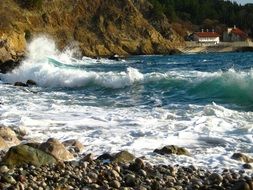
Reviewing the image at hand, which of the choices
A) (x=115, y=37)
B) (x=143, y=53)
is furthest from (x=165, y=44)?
(x=115, y=37)

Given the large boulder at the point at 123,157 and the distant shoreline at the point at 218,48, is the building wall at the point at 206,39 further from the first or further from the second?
the large boulder at the point at 123,157

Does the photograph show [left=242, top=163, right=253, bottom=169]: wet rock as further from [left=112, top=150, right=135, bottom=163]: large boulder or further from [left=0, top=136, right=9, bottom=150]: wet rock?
[left=0, top=136, right=9, bottom=150]: wet rock

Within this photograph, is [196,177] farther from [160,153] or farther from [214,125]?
[214,125]

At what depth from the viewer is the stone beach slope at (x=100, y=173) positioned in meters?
7.47

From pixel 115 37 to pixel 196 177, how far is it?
2946 inches

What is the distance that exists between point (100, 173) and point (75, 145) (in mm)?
2206

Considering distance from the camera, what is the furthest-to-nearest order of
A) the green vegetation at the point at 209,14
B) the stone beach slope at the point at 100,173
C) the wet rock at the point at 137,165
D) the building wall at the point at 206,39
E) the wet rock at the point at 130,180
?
the green vegetation at the point at 209,14 → the building wall at the point at 206,39 → the wet rock at the point at 137,165 → the wet rock at the point at 130,180 → the stone beach slope at the point at 100,173

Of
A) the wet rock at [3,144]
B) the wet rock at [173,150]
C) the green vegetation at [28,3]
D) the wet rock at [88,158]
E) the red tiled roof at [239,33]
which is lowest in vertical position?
the wet rock at [173,150]

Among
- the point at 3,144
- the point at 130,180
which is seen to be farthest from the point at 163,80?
the point at 130,180

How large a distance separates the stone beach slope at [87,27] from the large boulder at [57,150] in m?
45.5

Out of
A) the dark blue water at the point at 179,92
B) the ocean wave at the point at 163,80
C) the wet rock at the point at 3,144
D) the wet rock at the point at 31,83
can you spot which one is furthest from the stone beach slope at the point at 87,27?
the wet rock at the point at 3,144

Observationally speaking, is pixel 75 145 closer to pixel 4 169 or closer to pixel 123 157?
pixel 123 157

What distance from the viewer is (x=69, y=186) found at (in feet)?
24.3

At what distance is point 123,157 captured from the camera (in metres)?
9.04
